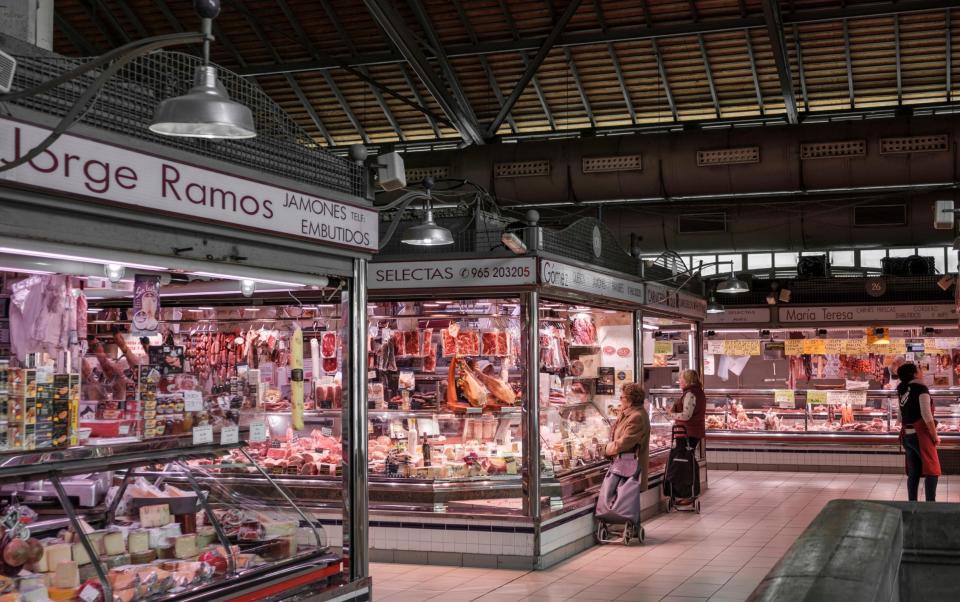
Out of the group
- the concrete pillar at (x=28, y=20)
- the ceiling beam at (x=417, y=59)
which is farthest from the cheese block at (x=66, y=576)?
the ceiling beam at (x=417, y=59)

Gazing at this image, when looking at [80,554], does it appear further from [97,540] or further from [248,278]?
[248,278]

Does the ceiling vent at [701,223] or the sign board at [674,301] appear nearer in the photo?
the sign board at [674,301]

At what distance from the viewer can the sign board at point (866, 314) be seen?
15648 mm

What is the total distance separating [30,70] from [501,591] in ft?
17.5

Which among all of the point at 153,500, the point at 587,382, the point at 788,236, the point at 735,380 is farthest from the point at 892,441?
the point at 153,500

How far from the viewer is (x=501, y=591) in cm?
776

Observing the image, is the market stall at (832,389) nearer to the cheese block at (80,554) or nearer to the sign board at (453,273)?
the sign board at (453,273)

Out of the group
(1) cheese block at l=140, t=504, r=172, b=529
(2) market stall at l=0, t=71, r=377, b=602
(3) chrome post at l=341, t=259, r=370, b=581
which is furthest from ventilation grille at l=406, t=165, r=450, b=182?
(1) cheese block at l=140, t=504, r=172, b=529

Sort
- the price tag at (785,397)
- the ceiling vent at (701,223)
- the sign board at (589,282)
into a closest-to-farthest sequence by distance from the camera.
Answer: the sign board at (589,282) < the ceiling vent at (701,223) < the price tag at (785,397)

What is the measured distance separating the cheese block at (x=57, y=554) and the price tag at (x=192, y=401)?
1071mm

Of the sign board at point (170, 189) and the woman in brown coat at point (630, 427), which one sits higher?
the sign board at point (170, 189)

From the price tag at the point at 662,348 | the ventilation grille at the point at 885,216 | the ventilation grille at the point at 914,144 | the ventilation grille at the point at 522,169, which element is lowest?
the price tag at the point at 662,348

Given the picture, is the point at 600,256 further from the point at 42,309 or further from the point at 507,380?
the point at 42,309

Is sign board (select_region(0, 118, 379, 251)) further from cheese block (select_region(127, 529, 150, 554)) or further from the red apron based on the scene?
the red apron
